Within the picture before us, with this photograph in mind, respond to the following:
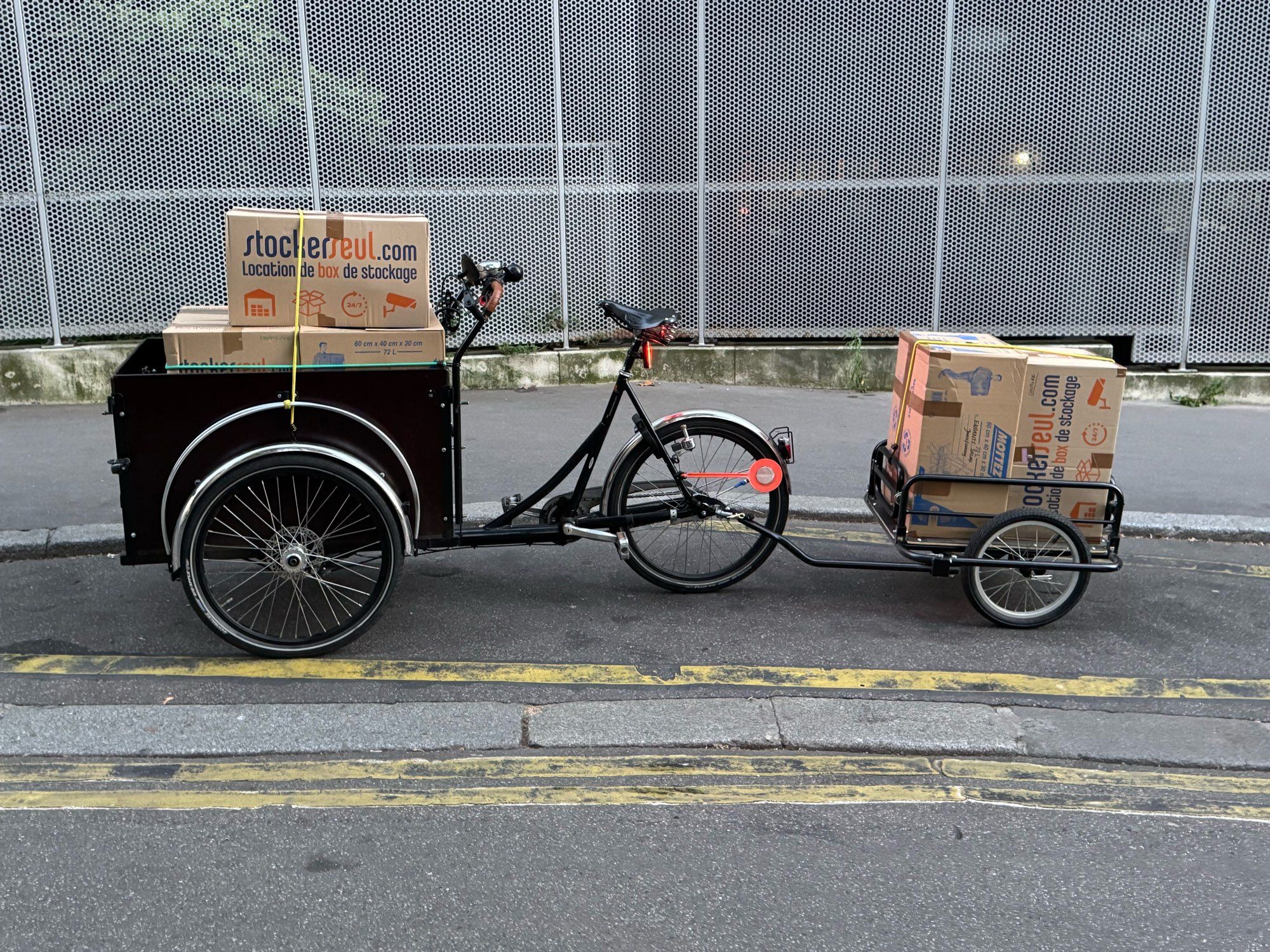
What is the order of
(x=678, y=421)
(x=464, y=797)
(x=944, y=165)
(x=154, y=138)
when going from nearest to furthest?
(x=464, y=797), (x=678, y=421), (x=154, y=138), (x=944, y=165)

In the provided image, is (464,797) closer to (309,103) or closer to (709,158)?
(309,103)

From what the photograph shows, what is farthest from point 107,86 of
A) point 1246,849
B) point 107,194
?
point 1246,849

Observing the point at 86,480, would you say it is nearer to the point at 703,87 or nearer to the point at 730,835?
the point at 730,835

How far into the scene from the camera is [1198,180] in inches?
370

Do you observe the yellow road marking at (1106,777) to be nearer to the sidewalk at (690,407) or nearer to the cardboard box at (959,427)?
the cardboard box at (959,427)

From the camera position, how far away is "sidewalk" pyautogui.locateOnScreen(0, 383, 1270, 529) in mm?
6527

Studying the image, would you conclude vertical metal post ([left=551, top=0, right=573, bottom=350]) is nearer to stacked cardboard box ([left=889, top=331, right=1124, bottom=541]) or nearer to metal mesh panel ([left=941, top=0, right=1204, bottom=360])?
metal mesh panel ([left=941, top=0, right=1204, bottom=360])

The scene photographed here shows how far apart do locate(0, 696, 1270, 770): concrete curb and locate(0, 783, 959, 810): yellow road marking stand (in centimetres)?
26

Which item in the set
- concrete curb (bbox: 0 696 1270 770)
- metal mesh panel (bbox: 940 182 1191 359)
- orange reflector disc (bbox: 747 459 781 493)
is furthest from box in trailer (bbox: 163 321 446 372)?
metal mesh panel (bbox: 940 182 1191 359)

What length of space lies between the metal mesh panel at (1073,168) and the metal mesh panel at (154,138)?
5523 millimetres

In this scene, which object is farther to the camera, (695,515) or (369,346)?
(695,515)

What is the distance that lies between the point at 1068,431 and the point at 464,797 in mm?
2904

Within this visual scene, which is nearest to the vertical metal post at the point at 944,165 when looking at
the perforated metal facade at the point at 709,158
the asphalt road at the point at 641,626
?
the perforated metal facade at the point at 709,158

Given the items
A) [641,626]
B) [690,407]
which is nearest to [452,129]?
[690,407]
